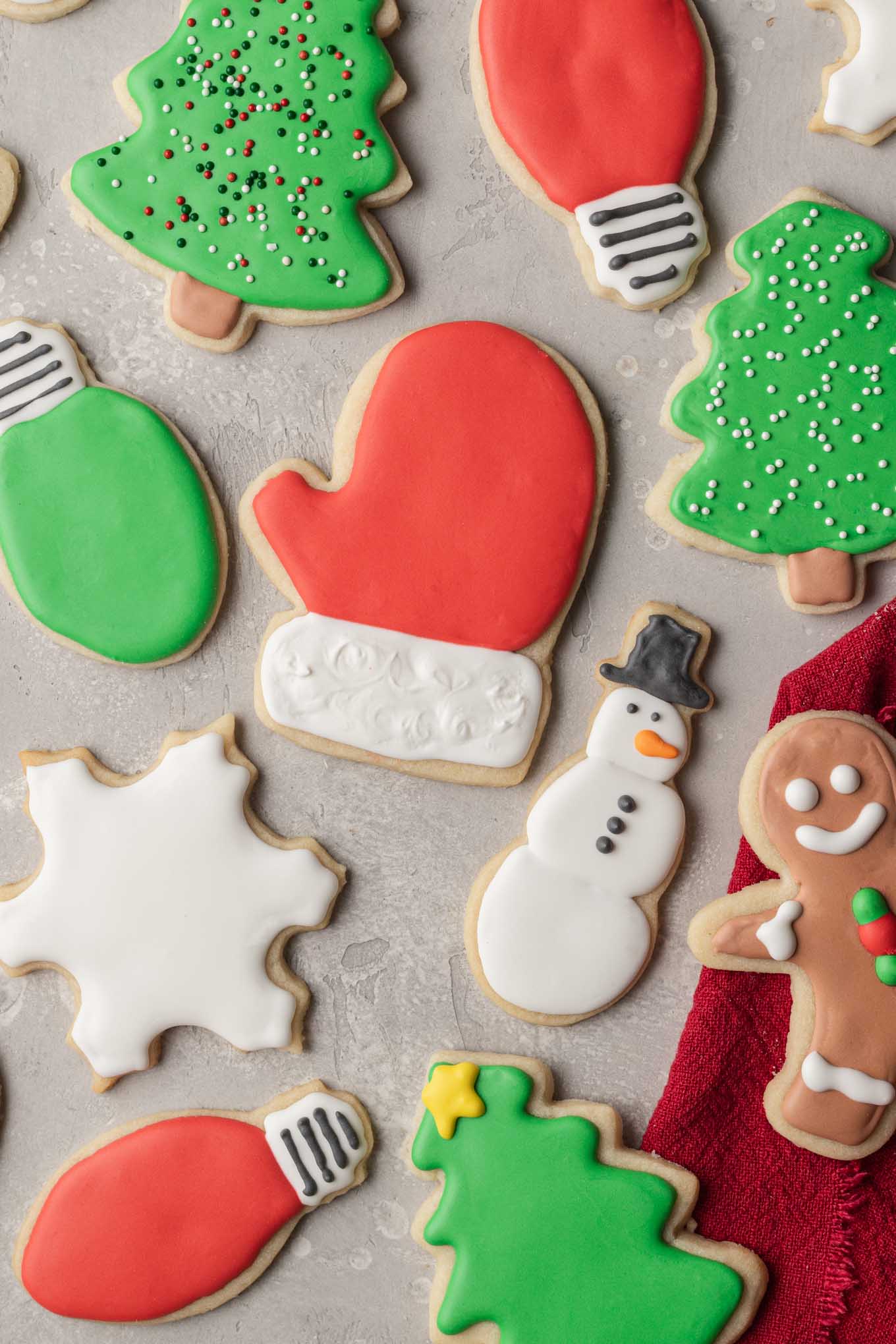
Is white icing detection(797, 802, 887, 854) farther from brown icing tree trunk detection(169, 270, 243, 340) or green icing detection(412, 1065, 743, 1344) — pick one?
brown icing tree trunk detection(169, 270, 243, 340)

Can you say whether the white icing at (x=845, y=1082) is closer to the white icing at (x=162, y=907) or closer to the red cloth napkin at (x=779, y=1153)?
the red cloth napkin at (x=779, y=1153)

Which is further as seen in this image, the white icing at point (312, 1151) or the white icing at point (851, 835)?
the white icing at point (312, 1151)

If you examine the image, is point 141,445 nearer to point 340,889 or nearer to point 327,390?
point 327,390

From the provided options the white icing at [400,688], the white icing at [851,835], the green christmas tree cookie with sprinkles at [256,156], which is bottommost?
the white icing at [400,688]

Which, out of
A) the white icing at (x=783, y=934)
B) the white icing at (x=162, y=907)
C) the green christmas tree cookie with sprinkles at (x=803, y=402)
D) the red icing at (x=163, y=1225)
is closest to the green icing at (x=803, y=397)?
the green christmas tree cookie with sprinkles at (x=803, y=402)

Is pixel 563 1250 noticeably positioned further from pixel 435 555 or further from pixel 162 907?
pixel 435 555

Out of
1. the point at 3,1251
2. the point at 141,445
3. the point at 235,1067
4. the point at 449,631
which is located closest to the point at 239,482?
the point at 141,445
